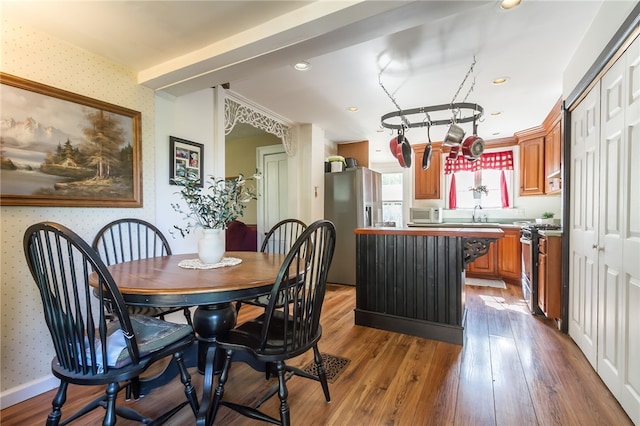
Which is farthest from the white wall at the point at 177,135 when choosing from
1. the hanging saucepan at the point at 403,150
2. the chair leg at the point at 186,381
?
the hanging saucepan at the point at 403,150

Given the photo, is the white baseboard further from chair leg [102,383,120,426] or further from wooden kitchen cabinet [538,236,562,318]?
wooden kitchen cabinet [538,236,562,318]

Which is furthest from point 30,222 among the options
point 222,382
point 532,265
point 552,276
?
point 532,265

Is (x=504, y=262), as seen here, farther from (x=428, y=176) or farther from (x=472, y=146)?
(x=472, y=146)

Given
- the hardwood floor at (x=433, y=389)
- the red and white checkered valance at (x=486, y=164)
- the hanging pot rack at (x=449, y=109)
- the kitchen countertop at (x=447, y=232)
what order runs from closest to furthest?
the hardwood floor at (x=433, y=389) → the kitchen countertop at (x=447, y=232) → the hanging pot rack at (x=449, y=109) → the red and white checkered valance at (x=486, y=164)

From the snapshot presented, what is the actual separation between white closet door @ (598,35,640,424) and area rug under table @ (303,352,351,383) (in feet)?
5.03

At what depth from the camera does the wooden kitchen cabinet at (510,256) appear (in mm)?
4469

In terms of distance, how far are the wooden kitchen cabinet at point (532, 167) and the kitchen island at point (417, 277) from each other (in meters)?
2.74

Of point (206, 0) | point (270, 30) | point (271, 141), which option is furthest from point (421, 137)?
point (206, 0)

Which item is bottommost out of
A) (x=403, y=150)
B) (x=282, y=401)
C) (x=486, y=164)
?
(x=282, y=401)

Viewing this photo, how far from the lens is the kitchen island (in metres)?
2.47

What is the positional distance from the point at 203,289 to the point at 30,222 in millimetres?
1423

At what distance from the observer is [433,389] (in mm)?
1814

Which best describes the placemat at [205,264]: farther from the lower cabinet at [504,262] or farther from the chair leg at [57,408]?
the lower cabinet at [504,262]

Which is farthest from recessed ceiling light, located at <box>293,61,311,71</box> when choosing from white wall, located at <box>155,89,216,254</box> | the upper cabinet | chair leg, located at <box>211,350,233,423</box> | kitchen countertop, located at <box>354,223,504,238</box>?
the upper cabinet
